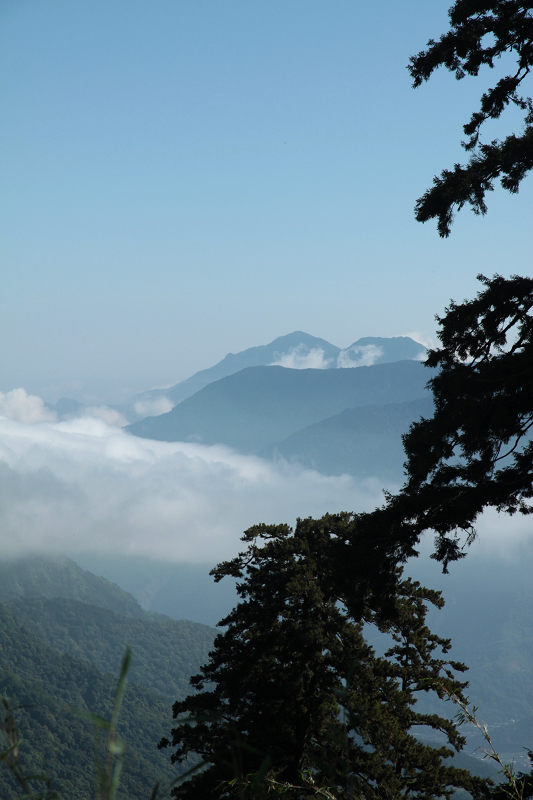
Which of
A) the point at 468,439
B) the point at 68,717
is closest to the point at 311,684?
the point at 468,439

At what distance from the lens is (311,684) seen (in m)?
14.4

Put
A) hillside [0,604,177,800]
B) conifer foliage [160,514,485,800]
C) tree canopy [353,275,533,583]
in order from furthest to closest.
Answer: hillside [0,604,177,800] < conifer foliage [160,514,485,800] < tree canopy [353,275,533,583]

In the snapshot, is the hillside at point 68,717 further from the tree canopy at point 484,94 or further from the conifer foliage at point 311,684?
the tree canopy at point 484,94

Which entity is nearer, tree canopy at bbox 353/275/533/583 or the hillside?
tree canopy at bbox 353/275/533/583

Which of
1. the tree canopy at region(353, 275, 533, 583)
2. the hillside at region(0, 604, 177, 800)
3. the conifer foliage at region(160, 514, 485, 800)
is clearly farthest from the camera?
the hillside at region(0, 604, 177, 800)

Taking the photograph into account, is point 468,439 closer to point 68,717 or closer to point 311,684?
point 311,684

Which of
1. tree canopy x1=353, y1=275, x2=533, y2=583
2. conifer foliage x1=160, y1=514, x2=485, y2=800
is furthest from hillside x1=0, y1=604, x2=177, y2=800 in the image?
tree canopy x1=353, y1=275, x2=533, y2=583

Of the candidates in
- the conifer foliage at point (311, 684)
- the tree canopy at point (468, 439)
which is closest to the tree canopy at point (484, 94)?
the tree canopy at point (468, 439)

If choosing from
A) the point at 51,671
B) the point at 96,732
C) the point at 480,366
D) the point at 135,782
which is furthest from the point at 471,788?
the point at 51,671

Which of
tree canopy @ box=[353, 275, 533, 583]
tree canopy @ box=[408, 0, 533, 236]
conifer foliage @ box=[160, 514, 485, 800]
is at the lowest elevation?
conifer foliage @ box=[160, 514, 485, 800]

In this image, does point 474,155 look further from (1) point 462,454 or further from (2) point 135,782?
(2) point 135,782

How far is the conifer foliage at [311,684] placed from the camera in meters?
12.7

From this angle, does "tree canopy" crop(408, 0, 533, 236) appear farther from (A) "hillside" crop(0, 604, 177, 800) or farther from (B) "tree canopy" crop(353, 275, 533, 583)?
(A) "hillside" crop(0, 604, 177, 800)

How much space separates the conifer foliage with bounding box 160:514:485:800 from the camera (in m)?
12.7
